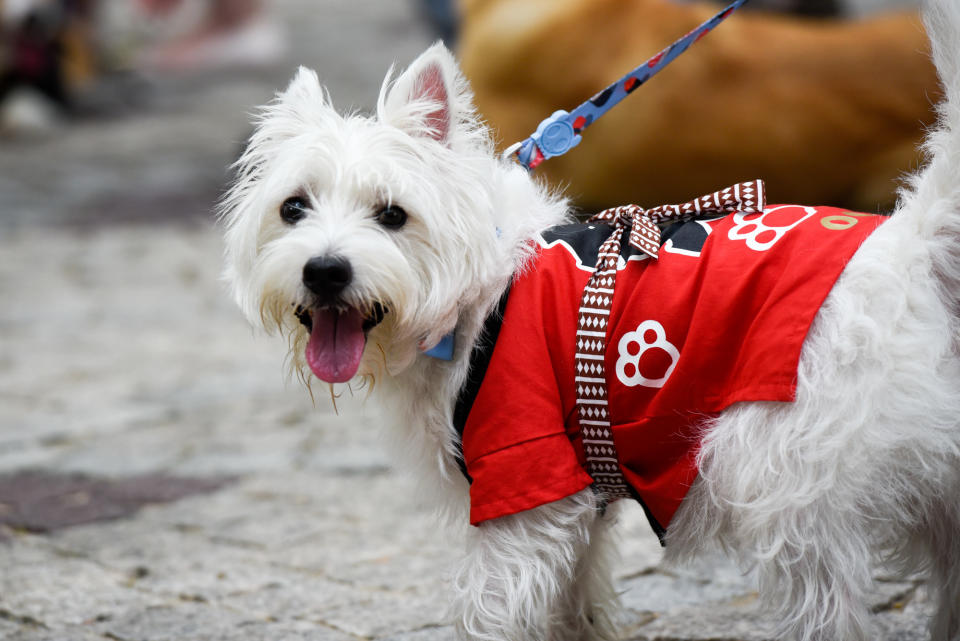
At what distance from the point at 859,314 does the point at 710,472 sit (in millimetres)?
518

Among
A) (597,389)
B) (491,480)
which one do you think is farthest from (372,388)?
(597,389)

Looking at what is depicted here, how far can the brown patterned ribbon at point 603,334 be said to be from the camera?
103 inches

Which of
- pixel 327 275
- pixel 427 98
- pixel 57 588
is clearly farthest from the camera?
pixel 57 588

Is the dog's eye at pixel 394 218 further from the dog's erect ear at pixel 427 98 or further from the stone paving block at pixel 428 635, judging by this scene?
the stone paving block at pixel 428 635

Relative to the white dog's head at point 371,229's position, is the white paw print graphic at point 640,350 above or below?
below

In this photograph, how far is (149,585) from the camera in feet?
12.5

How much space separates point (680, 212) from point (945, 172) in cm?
A: 68

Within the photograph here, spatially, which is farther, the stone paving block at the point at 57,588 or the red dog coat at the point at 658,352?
the stone paving block at the point at 57,588

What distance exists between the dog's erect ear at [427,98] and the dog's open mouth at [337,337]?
0.50m

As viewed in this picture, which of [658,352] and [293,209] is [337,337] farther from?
[658,352]

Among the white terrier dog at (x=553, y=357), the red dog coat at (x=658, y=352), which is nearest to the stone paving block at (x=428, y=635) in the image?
the white terrier dog at (x=553, y=357)

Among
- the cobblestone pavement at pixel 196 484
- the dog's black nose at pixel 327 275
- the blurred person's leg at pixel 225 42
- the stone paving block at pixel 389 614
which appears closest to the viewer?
the dog's black nose at pixel 327 275

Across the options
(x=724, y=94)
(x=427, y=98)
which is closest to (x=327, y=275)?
(x=427, y=98)

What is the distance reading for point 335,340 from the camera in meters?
2.67
